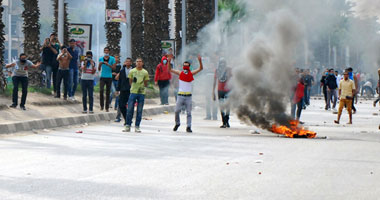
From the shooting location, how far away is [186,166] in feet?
Result: 32.8

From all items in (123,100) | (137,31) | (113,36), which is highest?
(137,31)

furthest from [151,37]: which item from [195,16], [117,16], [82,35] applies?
[82,35]

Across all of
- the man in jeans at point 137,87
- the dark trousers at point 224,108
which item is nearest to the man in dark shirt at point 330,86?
the dark trousers at point 224,108

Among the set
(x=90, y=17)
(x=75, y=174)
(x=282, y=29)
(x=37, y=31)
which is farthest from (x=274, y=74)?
(x=90, y=17)

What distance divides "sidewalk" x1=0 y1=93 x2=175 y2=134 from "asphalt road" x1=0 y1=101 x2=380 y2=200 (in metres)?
0.63

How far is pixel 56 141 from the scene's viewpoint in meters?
14.2

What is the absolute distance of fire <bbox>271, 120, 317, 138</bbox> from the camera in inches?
618

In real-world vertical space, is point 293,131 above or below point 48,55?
below

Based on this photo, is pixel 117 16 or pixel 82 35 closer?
pixel 82 35

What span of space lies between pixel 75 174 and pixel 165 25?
1226 inches

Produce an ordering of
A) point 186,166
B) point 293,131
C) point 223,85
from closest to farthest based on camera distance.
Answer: point 186,166
point 293,131
point 223,85

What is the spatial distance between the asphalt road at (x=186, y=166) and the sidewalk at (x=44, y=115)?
2.05 feet

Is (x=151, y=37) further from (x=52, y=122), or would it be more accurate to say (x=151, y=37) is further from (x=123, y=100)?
(x=52, y=122)

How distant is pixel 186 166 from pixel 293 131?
649cm
